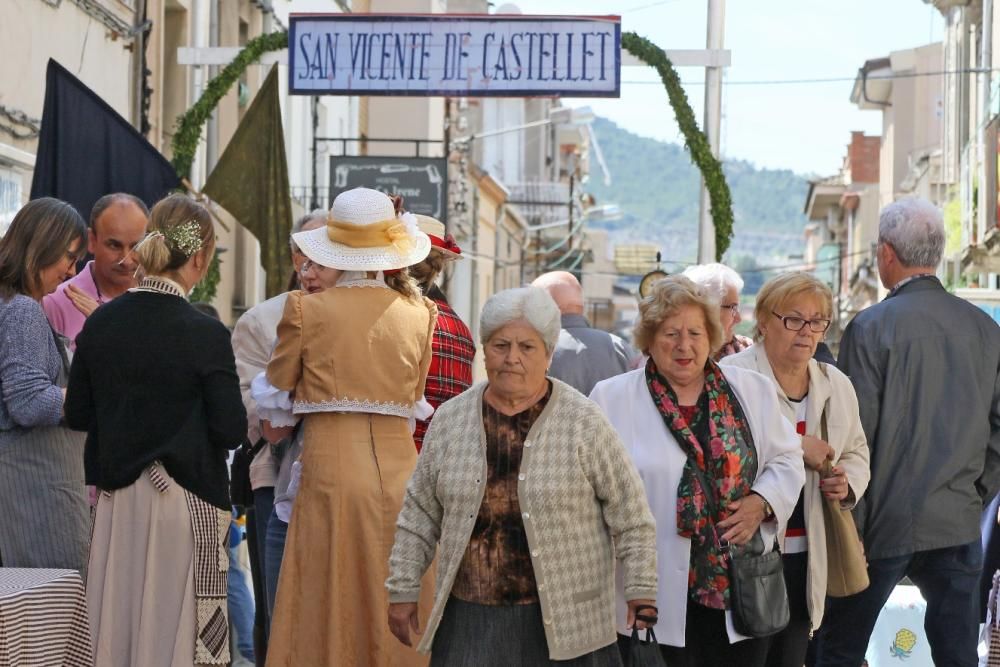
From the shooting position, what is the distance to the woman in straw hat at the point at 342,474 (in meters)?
5.96

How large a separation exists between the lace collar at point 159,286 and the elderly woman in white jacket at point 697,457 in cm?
155

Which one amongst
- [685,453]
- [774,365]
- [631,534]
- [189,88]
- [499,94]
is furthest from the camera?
[189,88]

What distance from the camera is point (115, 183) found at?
9320mm

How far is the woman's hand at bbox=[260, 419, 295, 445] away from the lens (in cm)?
625

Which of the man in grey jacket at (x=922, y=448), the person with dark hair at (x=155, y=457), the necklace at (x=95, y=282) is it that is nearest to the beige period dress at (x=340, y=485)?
the person with dark hair at (x=155, y=457)

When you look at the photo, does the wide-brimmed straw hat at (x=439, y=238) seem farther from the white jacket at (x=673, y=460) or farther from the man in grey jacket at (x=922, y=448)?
the man in grey jacket at (x=922, y=448)

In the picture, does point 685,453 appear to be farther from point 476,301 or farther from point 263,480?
point 476,301

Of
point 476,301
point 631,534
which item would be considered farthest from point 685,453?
point 476,301

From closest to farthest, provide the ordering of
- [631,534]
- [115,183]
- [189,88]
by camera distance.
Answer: [631,534] < [115,183] < [189,88]

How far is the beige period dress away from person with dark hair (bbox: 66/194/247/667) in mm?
253

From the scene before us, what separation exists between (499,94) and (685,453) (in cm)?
764

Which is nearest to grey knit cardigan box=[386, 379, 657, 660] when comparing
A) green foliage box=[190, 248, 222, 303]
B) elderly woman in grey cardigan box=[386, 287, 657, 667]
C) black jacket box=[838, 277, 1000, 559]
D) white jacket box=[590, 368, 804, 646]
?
elderly woman in grey cardigan box=[386, 287, 657, 667]

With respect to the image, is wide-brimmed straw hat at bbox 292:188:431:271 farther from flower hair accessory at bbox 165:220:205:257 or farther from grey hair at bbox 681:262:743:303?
grey hair at bbox 681:262:743:303

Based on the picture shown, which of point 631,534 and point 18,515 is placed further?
point 18,515
